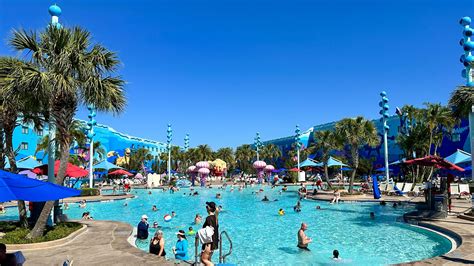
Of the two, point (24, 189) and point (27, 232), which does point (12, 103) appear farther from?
point (24, 189)

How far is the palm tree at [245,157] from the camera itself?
87875mm

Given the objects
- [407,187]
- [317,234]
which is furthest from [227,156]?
[317,234]

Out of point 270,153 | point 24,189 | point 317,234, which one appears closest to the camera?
point 24,189

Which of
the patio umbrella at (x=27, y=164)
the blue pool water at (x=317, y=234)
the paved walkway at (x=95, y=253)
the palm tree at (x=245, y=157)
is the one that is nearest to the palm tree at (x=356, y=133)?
the blue pool water at (x=317, y=234)

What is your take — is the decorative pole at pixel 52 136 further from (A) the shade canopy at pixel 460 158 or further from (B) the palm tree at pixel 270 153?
(B) the palm tree at pixel 270 153

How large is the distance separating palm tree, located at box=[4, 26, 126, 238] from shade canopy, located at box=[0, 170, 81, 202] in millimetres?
2901

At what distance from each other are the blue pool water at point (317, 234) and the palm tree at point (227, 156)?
211 feet

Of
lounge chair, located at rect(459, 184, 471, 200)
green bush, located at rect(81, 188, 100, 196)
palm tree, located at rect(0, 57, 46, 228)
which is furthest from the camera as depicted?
green bush, located at rect(81, 188, 100, 196)

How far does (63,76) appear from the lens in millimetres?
10609

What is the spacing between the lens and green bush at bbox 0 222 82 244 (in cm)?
1023

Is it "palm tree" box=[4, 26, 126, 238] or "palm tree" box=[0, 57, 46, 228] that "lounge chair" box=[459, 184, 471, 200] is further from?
"palm tree" box=[0, 57, 46, 228]

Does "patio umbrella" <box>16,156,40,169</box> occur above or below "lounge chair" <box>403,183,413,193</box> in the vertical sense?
above

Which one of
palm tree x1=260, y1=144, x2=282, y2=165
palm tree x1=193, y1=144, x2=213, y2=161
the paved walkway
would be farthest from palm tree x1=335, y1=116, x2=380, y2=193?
palm tree x1=260, y1=144, x2=282, y2=165

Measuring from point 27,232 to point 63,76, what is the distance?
494 centimetres
